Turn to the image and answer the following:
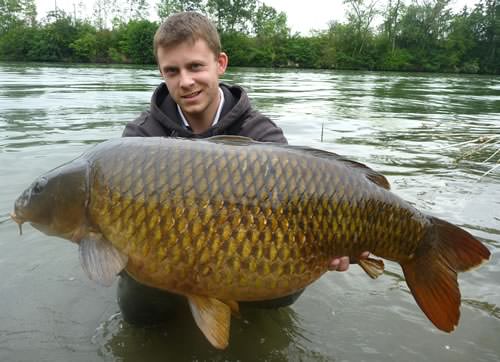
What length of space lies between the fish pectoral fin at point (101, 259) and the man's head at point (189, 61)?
101 centimetres

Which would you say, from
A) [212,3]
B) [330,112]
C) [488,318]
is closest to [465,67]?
[212,3]

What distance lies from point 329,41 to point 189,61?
139 feet

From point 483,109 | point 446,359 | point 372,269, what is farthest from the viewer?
point 483,109

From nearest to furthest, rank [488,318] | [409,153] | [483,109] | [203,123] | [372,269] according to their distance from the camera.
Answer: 1. [372,269]
2. [488,318]
3. [203,123]
4. [409,153]
5. [483,109]

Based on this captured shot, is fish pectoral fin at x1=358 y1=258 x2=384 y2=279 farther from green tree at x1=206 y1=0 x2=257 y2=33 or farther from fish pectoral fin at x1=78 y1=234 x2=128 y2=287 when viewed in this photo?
green tree at x1=206 y1=0 x2=257 y2=33

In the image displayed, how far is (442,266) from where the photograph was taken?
5.30 feet

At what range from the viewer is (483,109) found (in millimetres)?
10516

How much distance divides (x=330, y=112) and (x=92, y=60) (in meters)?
33.1

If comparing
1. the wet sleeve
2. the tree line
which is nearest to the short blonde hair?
the wet sleeve

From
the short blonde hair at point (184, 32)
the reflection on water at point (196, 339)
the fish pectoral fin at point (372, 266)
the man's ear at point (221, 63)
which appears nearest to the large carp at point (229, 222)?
the fish pectoral fin at point (372, 266)

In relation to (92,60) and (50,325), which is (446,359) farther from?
(92,60)

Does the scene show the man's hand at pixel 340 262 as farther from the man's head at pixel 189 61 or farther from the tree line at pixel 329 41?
the tree line at pixel 329 41

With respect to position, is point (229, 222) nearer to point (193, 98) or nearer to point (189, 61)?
point (193, 98)

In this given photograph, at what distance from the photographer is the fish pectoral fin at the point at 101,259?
1.46m
